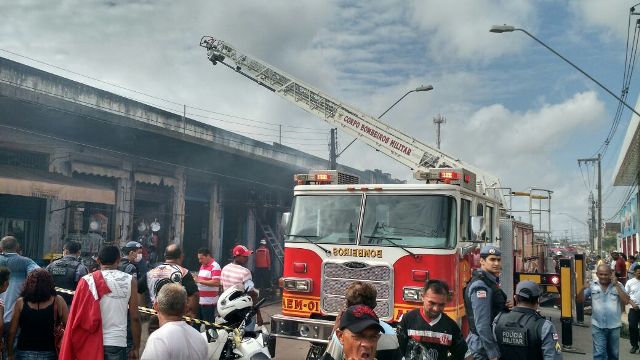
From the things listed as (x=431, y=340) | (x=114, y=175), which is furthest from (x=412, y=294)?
(x=114, y=175)

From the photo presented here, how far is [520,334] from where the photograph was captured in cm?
410

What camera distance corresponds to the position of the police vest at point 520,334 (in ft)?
13.3

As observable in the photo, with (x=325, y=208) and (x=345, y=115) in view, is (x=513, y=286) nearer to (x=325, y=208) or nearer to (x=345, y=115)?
(x=325, y=208)

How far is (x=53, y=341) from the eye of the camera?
480 centimetres

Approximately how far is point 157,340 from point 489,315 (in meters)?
2.96

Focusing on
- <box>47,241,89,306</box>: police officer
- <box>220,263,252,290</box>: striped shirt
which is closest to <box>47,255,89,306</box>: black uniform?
<box>47,241,89,306</box>: police officer

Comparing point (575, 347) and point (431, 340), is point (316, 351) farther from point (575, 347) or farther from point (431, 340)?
point (575, 347)

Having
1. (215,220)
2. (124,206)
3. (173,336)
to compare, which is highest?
(124,206)

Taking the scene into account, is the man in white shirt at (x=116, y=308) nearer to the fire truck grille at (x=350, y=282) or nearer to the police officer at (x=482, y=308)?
the fire truck grille at (x=350, y=282)

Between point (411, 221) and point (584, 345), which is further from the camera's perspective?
point (584, 345)

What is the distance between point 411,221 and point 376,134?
5988mm

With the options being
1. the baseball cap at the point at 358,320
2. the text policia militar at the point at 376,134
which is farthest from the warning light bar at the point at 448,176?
the text policia militar at the point at 376,134

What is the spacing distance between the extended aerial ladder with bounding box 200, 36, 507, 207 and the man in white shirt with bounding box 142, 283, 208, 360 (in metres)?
7.49

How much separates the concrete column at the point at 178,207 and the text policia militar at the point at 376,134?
23.5ft
